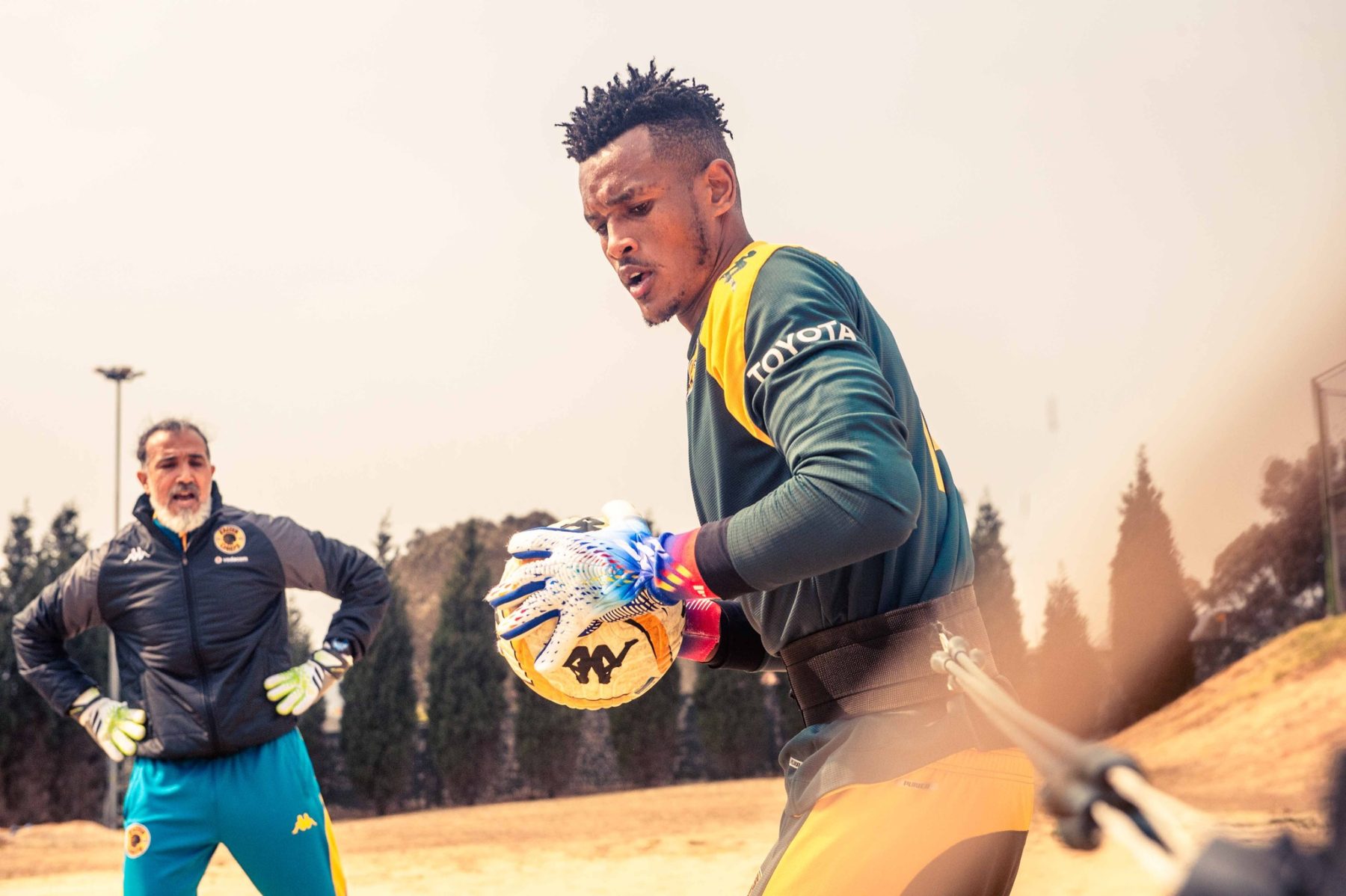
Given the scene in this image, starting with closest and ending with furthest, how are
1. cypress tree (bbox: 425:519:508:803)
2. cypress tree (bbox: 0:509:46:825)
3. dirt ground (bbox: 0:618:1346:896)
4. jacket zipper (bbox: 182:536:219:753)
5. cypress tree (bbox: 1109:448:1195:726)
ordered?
dirt ground (bbox: 0:618:1346:896), cypress tree (bbox: 1109:448:1195:726), jacket zipper (bbox: 182:536:219:753), cypress tree (bbox: 0:509:46:825), cypress tree (bbox: 425:519:508:803)

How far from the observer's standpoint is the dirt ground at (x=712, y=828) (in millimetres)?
833

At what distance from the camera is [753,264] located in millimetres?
1788

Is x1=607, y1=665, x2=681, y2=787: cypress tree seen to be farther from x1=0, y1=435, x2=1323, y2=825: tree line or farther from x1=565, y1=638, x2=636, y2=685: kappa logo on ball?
x1=565, y1=638, x2=636, y2=685: kappa logo on ball

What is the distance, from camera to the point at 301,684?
15.9 feet

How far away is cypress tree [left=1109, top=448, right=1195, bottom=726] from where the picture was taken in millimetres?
1173

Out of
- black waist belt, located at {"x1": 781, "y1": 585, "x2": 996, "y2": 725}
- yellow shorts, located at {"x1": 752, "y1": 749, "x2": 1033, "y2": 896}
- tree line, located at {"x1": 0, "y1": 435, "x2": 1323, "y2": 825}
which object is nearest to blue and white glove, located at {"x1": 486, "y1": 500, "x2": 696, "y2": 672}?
black waist belt, located at {"x1": 781, "y1": 585, "x2": 996, "y2": 725}

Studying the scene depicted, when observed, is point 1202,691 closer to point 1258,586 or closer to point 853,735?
point 1258,586

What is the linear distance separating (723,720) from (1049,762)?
19.5 meters

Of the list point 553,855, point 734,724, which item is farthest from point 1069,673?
point 734,724

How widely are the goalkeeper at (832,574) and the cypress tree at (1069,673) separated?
0.74 feet

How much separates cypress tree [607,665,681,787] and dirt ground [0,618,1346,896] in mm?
1357

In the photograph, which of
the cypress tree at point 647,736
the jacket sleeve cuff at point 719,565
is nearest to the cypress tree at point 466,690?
the cypress tree at point 647,736

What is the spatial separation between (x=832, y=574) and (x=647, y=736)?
18.8 metres

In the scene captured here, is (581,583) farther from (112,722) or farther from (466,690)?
(466,690)
